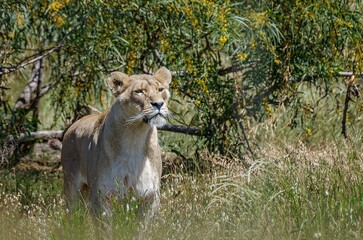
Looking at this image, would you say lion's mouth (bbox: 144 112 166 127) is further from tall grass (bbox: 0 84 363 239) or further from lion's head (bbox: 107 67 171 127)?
tall grass (bbox: 0 84 363 239)

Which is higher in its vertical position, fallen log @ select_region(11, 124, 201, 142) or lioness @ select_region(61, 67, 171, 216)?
lioness @ select_region(61, 67, 171, 216)

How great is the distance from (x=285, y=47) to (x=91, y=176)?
2724 millimetres

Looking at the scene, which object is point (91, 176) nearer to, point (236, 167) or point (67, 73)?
point (236, 167)

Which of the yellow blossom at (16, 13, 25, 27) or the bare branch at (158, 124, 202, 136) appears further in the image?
the bare branch at (158, 124, 202, 136)

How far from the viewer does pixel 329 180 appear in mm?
7836

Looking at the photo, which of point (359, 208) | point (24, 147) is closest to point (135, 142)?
point (359, 208)

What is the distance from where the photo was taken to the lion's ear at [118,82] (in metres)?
8.22

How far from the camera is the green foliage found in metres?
9.60

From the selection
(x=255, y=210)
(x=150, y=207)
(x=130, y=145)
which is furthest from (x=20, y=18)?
(x=255, y=210)

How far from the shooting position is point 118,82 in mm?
8281

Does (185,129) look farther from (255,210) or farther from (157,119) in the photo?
(255,210)

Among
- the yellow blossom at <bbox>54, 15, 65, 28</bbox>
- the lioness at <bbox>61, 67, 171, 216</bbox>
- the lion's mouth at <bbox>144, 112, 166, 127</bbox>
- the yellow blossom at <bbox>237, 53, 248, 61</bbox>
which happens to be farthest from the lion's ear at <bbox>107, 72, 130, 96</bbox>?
the yellow blossom at <bbox>54, 15, 65, 28</bbox>

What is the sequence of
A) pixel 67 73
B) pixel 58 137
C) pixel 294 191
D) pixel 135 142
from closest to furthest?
pixel 294 191 < pixel 135 142 < pixel 67 73 < pixel 58 137

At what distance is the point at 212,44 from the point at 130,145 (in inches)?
94.1
